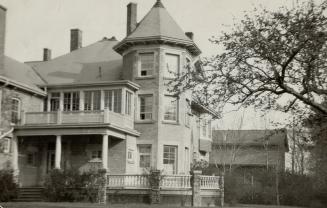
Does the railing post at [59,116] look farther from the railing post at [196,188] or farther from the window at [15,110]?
the railing post at [196,188]

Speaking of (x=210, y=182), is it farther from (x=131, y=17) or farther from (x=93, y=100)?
(x=131, y=17)

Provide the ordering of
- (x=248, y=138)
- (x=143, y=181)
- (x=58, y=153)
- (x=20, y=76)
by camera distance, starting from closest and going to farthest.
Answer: (x=143, y=181), (x=58, y=153), (x=20, y=76), (x=248, y=138)

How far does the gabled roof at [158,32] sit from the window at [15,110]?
7405mm

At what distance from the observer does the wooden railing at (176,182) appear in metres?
30.1

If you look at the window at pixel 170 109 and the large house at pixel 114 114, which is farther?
the window at pixel 170 109

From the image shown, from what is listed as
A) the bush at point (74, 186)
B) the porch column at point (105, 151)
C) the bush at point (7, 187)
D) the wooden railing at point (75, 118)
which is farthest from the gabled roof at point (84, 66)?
the bush at point (7, 187)

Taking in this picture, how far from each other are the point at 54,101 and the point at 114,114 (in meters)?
5.83

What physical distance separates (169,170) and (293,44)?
64.9 ft

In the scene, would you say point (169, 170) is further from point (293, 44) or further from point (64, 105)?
point (293, 44)

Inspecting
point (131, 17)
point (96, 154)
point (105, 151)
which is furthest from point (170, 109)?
point (131, 17)

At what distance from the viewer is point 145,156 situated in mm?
34625

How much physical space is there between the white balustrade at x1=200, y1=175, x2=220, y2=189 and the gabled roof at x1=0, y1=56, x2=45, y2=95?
12073mm

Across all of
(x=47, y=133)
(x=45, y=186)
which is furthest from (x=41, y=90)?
(x=45, y=186)

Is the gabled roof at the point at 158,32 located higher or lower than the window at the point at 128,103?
higher
